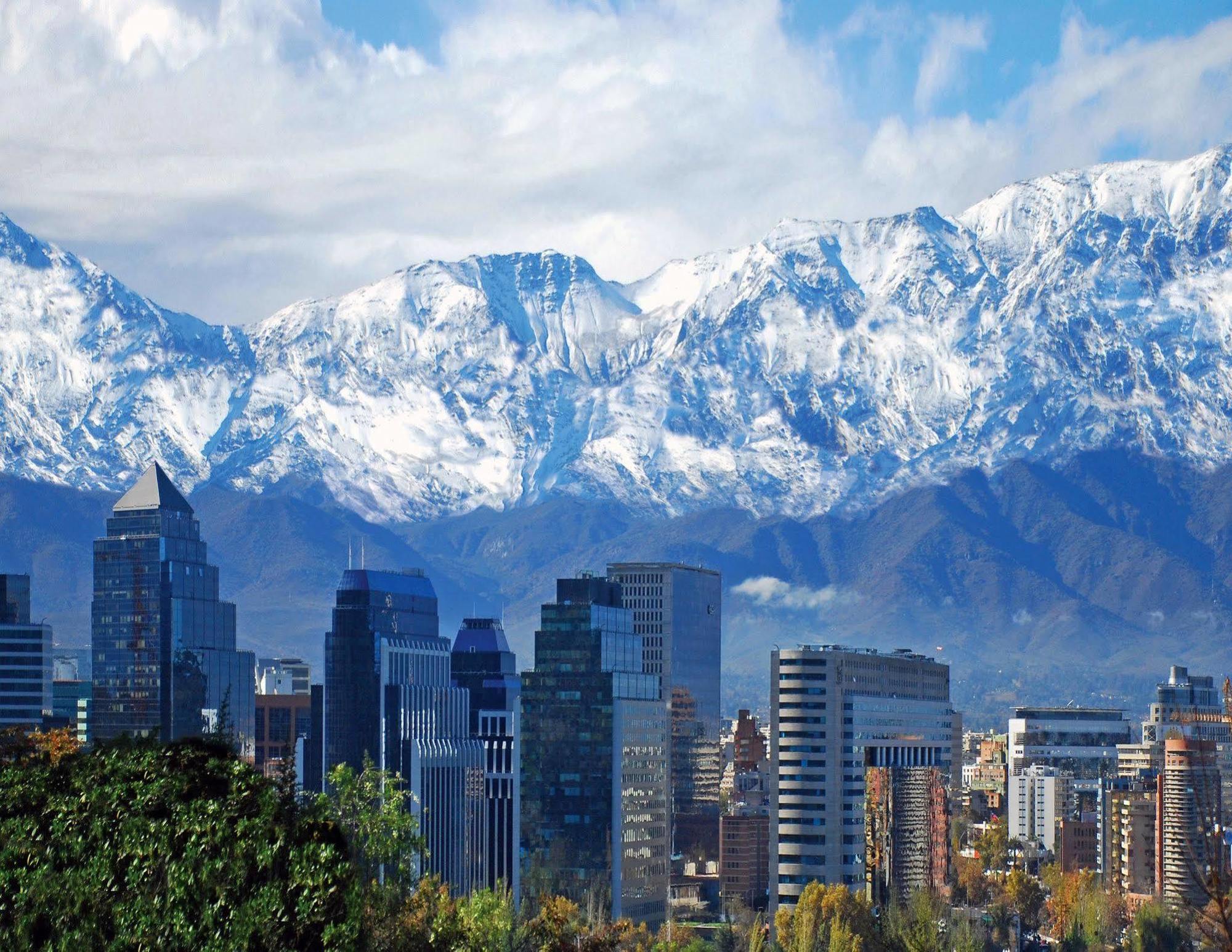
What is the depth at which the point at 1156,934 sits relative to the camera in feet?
538

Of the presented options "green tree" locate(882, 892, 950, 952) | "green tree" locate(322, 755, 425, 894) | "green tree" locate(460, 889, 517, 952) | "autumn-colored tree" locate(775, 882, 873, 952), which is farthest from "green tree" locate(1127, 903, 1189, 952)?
"green tree" locate(322, 755, 425, 894)

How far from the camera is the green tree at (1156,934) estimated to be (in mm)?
162375

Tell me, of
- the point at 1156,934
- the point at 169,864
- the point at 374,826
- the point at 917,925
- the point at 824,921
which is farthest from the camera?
the point at 824,921

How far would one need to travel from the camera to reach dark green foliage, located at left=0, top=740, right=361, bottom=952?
4553cm

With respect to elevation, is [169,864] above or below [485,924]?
above

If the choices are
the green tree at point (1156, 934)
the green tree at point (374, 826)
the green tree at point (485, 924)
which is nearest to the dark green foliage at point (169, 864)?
the green tree at point (374, 826)

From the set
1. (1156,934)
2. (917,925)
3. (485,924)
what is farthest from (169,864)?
(1156,934)

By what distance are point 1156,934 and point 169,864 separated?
127672mm

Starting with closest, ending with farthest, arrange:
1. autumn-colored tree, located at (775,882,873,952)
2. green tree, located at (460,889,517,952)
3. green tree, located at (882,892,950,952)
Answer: green tree, located at (460,889,517,952), green tree, located at (882,892,950,952), autumn-colored tree, located at (775,882,873,952)

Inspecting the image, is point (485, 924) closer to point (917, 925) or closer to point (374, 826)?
point (374, 826)

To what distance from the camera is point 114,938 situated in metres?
46.5

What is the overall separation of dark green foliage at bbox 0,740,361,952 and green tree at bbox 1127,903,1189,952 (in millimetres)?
118782

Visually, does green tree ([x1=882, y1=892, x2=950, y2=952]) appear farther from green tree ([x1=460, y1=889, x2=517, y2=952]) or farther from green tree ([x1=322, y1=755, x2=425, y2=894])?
green tree ([x1=322, y1=755, x2=425, y2=894])

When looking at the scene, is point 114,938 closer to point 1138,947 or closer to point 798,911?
point 1138,947
